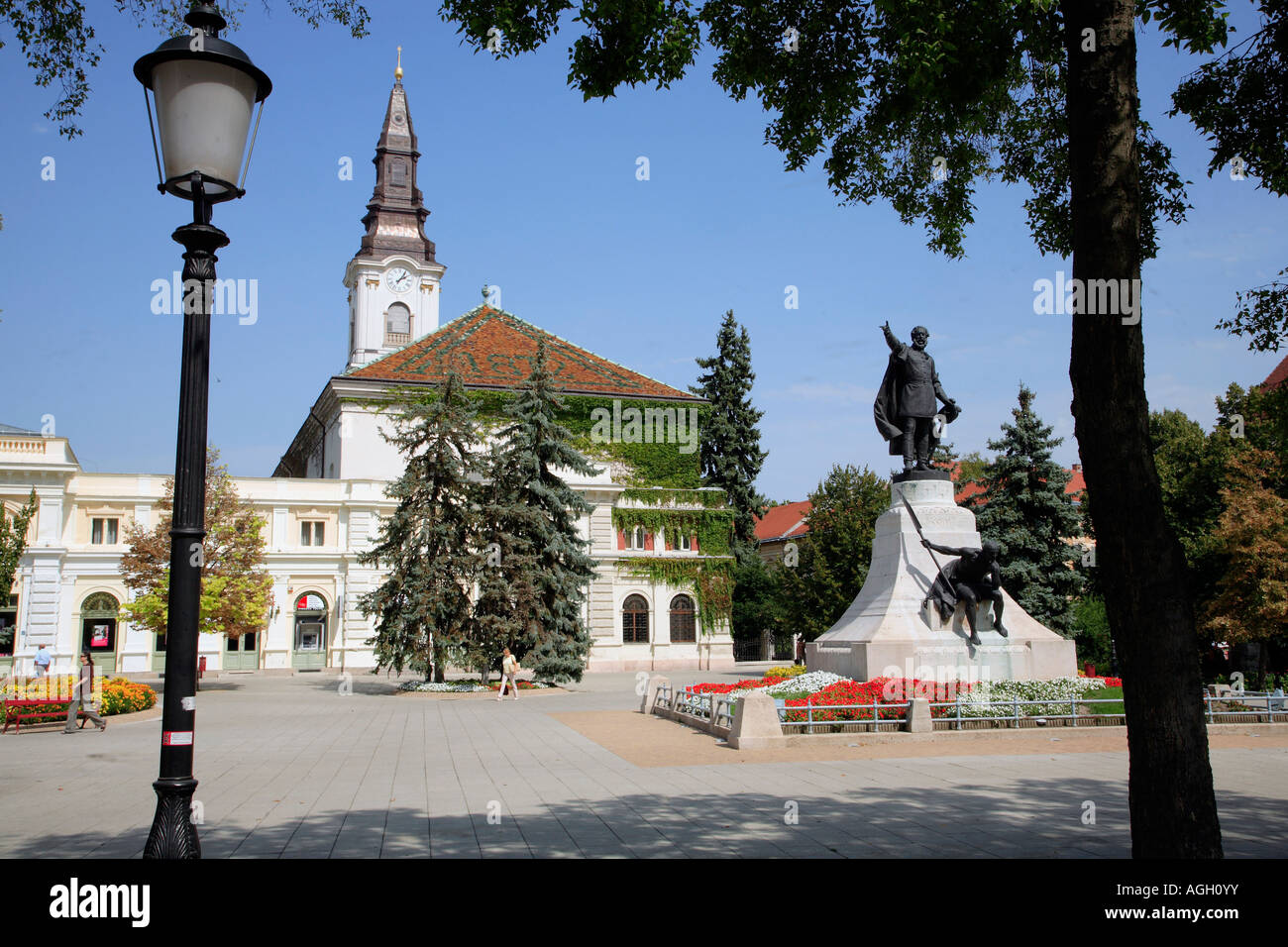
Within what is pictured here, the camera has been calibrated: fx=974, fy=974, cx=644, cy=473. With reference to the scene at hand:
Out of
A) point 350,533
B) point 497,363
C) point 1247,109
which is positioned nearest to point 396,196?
point 497,363

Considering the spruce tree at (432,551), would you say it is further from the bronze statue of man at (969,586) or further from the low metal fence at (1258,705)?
the low metal fence at (1258,705)

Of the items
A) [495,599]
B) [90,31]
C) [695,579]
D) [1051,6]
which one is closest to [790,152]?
[1051,6]

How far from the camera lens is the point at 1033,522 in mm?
38750

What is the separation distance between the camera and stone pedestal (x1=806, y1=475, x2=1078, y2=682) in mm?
18109

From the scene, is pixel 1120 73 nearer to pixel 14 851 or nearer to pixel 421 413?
pixel 14 851

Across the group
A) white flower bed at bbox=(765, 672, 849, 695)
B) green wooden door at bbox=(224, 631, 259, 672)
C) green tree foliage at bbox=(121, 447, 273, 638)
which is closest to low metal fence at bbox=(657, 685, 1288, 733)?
white flower bed at bbox=(765, 672, 849, 695)

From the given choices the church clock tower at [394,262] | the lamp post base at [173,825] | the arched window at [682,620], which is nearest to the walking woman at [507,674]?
the arched window at [682,620]

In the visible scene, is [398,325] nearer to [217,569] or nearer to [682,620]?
[682,620]

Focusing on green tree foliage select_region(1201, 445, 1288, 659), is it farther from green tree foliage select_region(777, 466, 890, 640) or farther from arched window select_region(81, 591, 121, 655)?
arched window select_region(81, 591, 121, 655)

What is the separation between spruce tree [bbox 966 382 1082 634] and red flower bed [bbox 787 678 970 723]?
21.6m

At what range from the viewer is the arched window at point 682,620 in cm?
5078

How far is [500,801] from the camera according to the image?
10.6 meters
